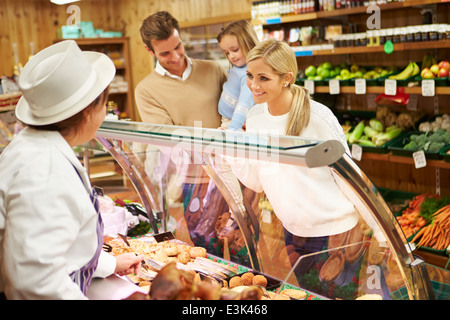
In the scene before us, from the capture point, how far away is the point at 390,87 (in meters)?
4.51

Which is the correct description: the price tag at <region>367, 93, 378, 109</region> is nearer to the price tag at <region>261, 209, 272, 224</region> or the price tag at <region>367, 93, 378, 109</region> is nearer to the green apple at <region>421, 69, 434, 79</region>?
the green apple at <region>421, 69, 434, 79</region>

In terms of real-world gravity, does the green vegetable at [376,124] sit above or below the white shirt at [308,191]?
below

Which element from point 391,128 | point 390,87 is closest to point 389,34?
point 390,87

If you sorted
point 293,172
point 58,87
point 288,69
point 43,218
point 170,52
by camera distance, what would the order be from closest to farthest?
1. point 43,218
2. point 58,87
3. point 293,172
4. point 288,69
5. point 170,52

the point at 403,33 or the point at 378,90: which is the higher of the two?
the point at 403,33

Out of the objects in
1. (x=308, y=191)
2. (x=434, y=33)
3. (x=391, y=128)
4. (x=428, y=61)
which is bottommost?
(x=391, y=128)

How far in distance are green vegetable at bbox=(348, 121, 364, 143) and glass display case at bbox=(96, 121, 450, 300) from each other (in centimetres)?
266

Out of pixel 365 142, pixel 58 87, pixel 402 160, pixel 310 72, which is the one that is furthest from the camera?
pixel 310 72

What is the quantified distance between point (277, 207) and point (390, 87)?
270cm

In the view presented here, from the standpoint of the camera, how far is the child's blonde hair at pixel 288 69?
237 cm

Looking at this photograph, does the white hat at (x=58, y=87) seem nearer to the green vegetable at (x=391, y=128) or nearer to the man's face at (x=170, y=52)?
the man's face at (x=170, y=52)

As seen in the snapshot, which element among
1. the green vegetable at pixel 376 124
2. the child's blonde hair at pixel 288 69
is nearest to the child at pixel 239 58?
the child's blonde hair at pixel 288 69

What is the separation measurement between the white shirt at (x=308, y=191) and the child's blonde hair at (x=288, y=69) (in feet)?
0.15

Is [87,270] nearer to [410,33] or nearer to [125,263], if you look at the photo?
[125,263]
